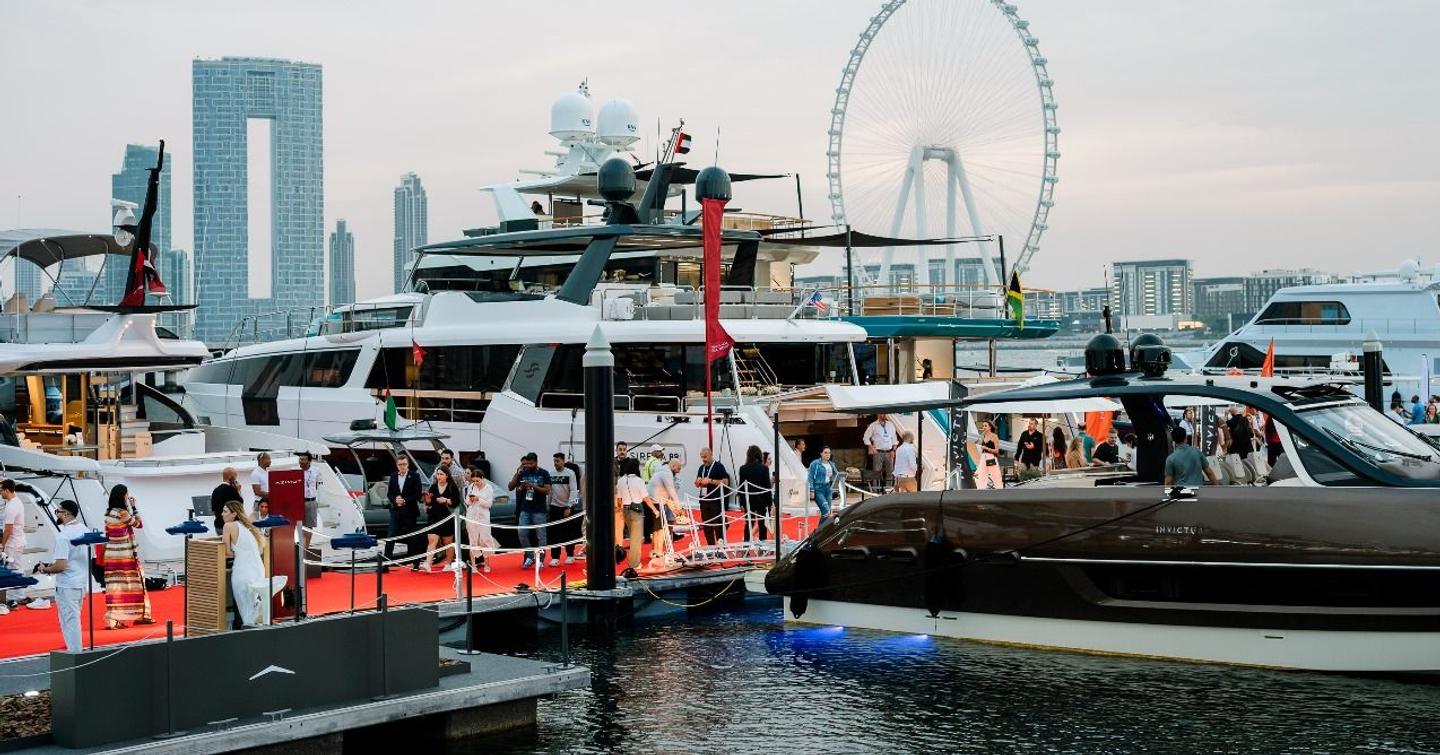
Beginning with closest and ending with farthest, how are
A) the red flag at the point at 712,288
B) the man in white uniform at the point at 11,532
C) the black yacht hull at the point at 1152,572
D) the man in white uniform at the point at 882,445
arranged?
the black yacht hull at the point at 1152,572
the man in white uniform at the point at 11,532
the red flag at the point at 712,288
the man in white uniform at the point at 882,445

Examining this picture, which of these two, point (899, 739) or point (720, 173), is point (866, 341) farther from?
point (899, 739)

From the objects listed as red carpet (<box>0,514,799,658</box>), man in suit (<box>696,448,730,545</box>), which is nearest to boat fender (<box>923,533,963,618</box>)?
man in suit (<box>696,448,730,545</box>)

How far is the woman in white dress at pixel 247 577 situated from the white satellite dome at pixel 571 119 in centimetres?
2456

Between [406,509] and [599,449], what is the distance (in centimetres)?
319

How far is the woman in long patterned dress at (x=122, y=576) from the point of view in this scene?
14.0 meters

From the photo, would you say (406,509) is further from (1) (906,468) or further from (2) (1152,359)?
(2) (1152,359)

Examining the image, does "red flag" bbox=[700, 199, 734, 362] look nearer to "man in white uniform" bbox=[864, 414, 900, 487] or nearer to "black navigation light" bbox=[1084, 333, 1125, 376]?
"man in white uniform" bbox=[864, 414, 900, 487]

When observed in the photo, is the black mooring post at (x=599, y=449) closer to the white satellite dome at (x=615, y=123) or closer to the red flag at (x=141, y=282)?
the red flag at (x=141, y=282)

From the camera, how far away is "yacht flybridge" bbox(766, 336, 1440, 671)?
13234mm

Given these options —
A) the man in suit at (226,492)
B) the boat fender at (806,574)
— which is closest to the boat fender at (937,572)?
the boat fender at (806,574)

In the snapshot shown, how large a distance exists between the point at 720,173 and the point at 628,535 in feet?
23.7

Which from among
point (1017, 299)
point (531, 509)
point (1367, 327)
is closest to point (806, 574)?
point (531, 509)

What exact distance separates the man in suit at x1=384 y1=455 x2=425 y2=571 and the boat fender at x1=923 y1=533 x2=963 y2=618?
6177 mm

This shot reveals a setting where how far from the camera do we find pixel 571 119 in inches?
1395
